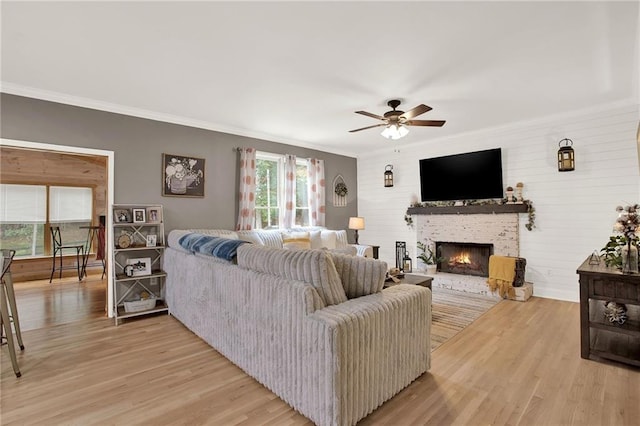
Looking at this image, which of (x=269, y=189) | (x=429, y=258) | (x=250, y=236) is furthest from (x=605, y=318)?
(x=269, y=189)

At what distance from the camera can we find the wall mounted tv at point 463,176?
203 inches

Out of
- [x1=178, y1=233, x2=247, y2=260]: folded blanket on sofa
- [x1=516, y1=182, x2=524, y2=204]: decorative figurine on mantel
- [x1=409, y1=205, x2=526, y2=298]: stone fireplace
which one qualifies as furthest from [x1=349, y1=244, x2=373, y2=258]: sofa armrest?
[x1=178, y1=233, x2=247, y2=260]: folded blanket on sofa

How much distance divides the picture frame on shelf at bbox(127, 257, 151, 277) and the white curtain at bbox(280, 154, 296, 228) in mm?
2392

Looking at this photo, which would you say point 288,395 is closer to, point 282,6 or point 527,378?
point 527,378

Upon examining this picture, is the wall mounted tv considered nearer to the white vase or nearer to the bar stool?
the white vase

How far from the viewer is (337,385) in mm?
1701

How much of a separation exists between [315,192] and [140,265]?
3406 mm

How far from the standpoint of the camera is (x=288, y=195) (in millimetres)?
5840

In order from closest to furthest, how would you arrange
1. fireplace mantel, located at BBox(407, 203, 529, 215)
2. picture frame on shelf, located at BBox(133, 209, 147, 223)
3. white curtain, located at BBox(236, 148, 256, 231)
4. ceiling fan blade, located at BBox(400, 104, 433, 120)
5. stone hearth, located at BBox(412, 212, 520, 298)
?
ceiling fan blade, located at BBox(400, 104, 433, 120) < picture frame on shelf, located at BBox(133, 209, 147, 223) < fireplace mantel, located at BBox(407, 203, 529, 215) < stone hearth, located at BBox(412, 212, 520, 298) < white curtain, located at BBox(236, 148, 256, 231)

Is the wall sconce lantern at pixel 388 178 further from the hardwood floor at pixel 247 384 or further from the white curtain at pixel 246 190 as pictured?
the hardwood floor at pixel 247 384

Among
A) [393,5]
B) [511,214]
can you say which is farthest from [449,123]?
[393,5]

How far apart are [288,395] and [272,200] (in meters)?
4.07

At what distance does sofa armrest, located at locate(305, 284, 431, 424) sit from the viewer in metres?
1.73

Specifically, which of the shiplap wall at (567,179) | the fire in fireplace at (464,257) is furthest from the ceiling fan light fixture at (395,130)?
the fire in fireplace at (464,257)
